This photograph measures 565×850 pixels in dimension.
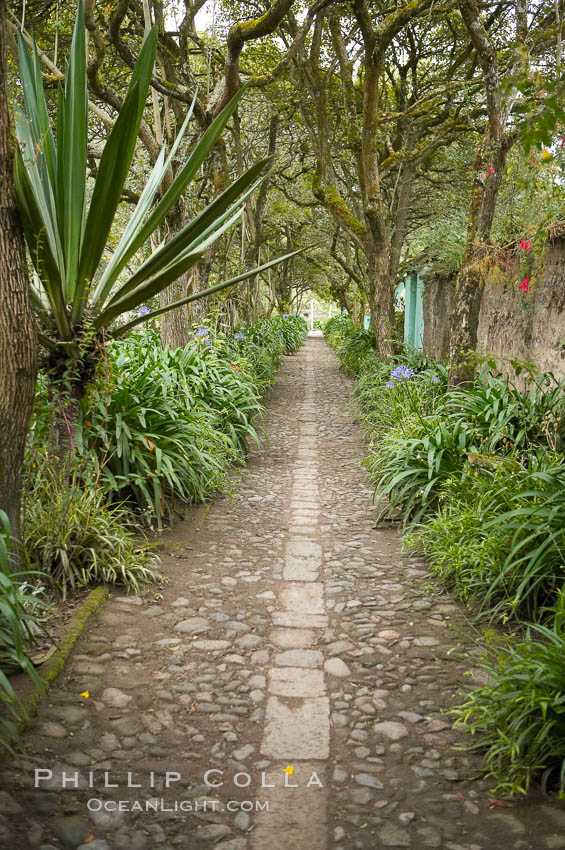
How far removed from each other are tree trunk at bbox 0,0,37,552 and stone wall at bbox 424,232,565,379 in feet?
10.4

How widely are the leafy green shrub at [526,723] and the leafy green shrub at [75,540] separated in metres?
2.00

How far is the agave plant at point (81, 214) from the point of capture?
3.33m

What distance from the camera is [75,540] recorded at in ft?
12.2

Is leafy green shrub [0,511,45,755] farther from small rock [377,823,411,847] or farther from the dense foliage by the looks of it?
small rock [377,823,411,847]

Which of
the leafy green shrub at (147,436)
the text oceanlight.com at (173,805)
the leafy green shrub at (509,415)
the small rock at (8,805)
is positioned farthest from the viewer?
the leafy green shrub at (509,415)

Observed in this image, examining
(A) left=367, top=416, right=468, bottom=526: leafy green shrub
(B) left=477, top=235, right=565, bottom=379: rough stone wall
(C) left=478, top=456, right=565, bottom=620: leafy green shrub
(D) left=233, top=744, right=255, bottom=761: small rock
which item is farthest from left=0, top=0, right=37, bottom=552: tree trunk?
(B) left=477, top=235, right=565, bottom=379: rough stone wall

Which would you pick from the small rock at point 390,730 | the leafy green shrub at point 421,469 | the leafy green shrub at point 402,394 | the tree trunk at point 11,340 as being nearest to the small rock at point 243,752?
the small rock at point 390,730

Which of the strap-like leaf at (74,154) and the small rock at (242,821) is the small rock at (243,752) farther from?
the strap-like leaf at (74,154)

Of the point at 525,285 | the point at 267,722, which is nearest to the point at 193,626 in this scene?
the point at 267,722

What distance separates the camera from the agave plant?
333 centimetres

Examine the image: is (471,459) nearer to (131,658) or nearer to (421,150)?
(131,658)

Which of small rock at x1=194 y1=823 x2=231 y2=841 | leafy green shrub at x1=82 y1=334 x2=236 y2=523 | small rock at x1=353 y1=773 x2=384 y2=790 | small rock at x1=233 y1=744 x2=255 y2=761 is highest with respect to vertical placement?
leafy green shrub at x1=82 y1=334 x2=236 y2=523

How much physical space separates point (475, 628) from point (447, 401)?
9.08 feet

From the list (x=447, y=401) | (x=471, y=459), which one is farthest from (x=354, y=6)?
(x=471, y=459)
